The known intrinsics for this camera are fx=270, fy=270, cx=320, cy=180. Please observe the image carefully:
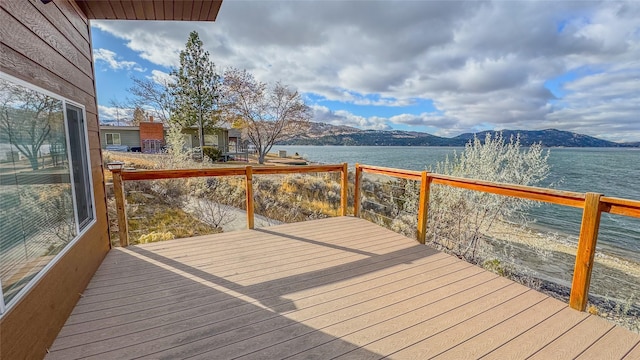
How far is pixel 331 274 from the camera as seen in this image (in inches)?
104

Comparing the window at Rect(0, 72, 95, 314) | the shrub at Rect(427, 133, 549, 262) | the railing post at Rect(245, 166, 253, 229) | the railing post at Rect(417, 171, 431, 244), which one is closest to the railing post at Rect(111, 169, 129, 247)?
the window at Rect(0, 72, 95, 314)

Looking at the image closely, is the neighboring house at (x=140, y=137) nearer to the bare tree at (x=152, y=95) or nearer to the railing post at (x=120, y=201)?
the bare tree at (x=152, y=95)

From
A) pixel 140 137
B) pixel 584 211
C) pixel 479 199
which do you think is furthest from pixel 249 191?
pixel 140 137

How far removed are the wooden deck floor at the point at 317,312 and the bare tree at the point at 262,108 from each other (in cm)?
1478

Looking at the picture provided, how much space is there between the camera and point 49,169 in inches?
75.0

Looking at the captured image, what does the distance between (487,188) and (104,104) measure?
27488mm

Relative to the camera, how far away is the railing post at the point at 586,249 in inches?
78.8

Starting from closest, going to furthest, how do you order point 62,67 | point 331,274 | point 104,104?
point 62,67, point 331,274, point 104,104

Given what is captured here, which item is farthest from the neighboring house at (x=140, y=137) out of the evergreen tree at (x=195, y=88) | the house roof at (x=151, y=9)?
the house roof at (x=151, y=9)

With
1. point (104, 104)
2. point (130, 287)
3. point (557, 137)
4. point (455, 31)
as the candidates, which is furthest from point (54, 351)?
point (557, 137)

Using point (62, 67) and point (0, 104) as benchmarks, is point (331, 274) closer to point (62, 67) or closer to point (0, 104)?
point (0, 104)

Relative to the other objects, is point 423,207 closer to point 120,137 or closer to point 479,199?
point 479,199

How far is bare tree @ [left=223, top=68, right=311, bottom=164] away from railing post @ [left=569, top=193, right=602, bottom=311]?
16113 mm

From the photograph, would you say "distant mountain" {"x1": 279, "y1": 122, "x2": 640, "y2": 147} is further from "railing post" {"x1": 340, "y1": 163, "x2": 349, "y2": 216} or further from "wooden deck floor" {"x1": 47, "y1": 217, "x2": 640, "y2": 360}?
"wooden deck floor" {"x1": 47, "y1": 217, "x2": 640, "y2": 360}
